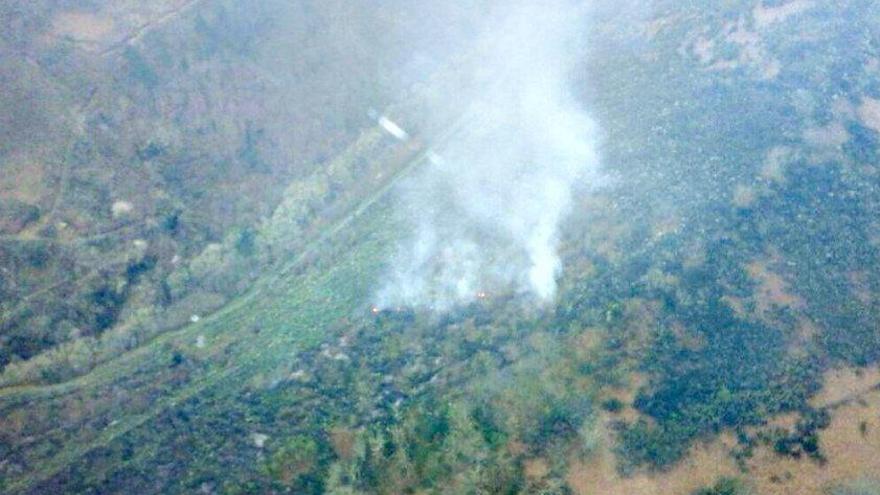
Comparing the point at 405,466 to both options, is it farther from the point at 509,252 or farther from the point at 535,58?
the point at 535,58

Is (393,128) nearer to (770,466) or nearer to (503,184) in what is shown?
(503,184)

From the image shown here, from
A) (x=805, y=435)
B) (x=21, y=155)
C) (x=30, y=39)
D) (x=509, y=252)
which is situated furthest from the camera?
(x=30, y=39)

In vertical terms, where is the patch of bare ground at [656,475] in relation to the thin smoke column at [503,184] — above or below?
below

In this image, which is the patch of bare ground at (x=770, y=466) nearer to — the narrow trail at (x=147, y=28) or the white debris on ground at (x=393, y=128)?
the white debris on ground at (x=393, y=128)

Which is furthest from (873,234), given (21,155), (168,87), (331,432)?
(21,155)

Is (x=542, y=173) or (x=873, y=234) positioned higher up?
(x=542, y=173)

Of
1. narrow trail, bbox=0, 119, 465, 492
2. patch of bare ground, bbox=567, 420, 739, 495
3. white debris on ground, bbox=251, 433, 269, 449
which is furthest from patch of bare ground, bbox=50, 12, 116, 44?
patch of bare ground, bbox=567, 420, 739, 495

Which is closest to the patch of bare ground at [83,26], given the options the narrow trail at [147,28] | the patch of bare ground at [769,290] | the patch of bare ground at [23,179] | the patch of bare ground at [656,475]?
the narrow trail at [147,28]
